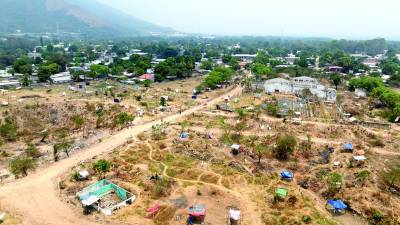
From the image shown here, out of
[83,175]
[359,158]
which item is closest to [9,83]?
[83,175]

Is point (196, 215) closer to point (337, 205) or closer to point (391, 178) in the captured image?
point (337, 205)

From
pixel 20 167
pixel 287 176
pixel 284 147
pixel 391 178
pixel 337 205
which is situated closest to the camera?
pixel 337 205

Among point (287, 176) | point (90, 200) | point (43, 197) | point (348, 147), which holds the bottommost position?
point (43, 197)

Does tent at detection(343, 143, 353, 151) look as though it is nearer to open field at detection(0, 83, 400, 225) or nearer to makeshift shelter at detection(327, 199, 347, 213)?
open field at detection(0, 83, 400, 225)

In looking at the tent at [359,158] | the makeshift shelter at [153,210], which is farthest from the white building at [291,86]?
the makeshift shelter at [153,210]

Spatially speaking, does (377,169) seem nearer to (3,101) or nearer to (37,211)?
(37,211)

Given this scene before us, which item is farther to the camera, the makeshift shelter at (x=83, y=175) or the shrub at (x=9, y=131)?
the shrub at (x=9, y=131)

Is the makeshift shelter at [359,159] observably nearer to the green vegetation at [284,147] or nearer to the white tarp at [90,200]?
the green vegetation at [284,147]

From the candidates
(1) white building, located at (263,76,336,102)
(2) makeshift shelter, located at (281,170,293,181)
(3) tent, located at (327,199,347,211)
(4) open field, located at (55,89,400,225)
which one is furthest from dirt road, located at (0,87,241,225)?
(1) white building, located at (263,76,336,102)
